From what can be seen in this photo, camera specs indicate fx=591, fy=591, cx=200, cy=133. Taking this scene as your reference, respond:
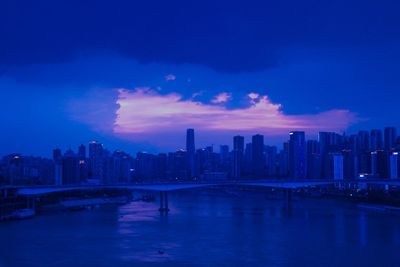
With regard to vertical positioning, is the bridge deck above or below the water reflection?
above

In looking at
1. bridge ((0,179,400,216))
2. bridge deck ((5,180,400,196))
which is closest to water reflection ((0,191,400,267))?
bridge ((0,179,400,216))

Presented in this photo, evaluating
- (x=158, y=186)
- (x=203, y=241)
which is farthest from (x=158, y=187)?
(x=203, y=241)

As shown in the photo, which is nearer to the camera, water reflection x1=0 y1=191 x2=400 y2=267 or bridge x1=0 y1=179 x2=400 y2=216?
water reflection x1=0 y1=191 x2=400 y2=267

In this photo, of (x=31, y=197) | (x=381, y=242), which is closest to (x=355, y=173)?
(x=31, y=197)

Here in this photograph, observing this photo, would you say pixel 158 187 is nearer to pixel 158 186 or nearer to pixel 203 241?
pixel 158 186

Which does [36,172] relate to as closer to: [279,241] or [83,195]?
[83,195]

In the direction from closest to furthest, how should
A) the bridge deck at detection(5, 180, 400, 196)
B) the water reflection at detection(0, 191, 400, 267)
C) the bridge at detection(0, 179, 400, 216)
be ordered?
1. the water reflection at detection(0, 191, 400, 267)
2. the bridge at detection(0, 179, 400, 216)
3. the bridge deck at detection(5, 180, 400, 196)

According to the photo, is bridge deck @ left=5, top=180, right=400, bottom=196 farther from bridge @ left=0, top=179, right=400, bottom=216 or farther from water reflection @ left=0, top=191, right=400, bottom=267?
water reflection @ left=0, top=191, right=400, bottom=267

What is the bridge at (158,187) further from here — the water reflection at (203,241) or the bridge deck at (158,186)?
the water reflection at (203,241)

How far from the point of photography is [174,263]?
31.4ft

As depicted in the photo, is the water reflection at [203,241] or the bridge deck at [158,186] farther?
the bridge deck at [158,186]

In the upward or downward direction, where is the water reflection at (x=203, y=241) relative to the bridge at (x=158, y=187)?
downward

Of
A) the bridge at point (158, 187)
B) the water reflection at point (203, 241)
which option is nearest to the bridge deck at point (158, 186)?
the bridge at point (158, 187)

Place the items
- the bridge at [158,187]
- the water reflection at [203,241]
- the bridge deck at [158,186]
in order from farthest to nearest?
the bridge deck at [158,186] → the bridge at [158,187] → the water reflection at [203,241]
